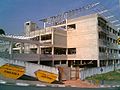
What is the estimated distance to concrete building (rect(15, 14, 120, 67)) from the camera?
4588 cm

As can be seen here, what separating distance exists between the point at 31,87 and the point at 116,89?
4.35 metres

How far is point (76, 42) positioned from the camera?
161 feet

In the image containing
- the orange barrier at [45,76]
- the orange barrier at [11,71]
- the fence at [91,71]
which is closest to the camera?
the orange barrier at [11,71]

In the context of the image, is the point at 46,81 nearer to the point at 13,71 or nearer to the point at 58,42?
the point at 13,71

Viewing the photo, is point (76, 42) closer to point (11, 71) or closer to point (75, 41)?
point (75, 41)

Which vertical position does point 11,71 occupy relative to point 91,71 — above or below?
above

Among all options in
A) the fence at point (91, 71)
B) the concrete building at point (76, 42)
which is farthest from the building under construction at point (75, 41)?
the fence at point (91, 71)

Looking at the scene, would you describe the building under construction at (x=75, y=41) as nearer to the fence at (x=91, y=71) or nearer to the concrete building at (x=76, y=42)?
the concrete building at (x=76, y=42)

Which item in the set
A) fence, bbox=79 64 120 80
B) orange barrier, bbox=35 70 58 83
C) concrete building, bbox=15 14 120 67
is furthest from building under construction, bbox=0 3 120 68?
orange barrier, bbox=35 70 58 83

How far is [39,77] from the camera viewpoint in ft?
84.3

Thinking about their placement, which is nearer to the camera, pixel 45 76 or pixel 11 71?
pixel 11 71

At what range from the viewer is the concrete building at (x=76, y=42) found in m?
45.9

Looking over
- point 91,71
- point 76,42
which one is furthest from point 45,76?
point 76,42

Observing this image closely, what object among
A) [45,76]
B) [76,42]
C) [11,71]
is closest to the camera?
[11,71]
